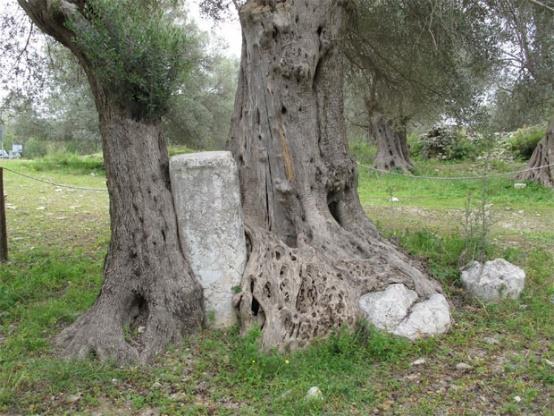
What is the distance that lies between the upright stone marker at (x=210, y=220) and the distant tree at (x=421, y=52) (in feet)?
15.1

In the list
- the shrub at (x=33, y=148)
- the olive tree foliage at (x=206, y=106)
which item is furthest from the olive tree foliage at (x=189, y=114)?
the shrub at (x=33, y=148)

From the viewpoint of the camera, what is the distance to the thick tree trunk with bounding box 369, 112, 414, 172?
19984 mm

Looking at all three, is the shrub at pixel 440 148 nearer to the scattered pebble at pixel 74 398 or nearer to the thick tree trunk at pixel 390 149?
the thick tree trunk at pixel 390 149

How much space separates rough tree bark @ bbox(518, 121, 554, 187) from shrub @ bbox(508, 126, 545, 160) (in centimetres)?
595

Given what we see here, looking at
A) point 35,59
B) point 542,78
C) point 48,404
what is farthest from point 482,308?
point 35,59

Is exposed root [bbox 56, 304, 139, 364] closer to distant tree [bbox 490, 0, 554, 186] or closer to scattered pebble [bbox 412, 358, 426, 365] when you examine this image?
scattered pebble [bbox 412, 358, 426, 365]

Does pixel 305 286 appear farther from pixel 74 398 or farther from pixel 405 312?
pixel 74 398

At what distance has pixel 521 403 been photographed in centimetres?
368

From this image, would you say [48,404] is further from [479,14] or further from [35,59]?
[479,14]

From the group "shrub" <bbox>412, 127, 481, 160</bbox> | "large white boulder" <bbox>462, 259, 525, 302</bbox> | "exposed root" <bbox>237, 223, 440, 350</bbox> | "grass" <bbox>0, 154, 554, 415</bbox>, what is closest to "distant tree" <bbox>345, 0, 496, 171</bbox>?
"grass" <bbox>0, 154, 554, 415</bbox>

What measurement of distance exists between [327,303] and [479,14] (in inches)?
225

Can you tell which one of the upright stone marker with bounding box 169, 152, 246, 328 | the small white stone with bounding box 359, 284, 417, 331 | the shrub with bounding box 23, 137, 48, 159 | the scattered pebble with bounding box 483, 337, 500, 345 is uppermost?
the shrub with bounding box 23, 137, 48, 159

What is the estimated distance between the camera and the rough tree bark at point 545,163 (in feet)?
45.0

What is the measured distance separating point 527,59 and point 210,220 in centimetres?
808
